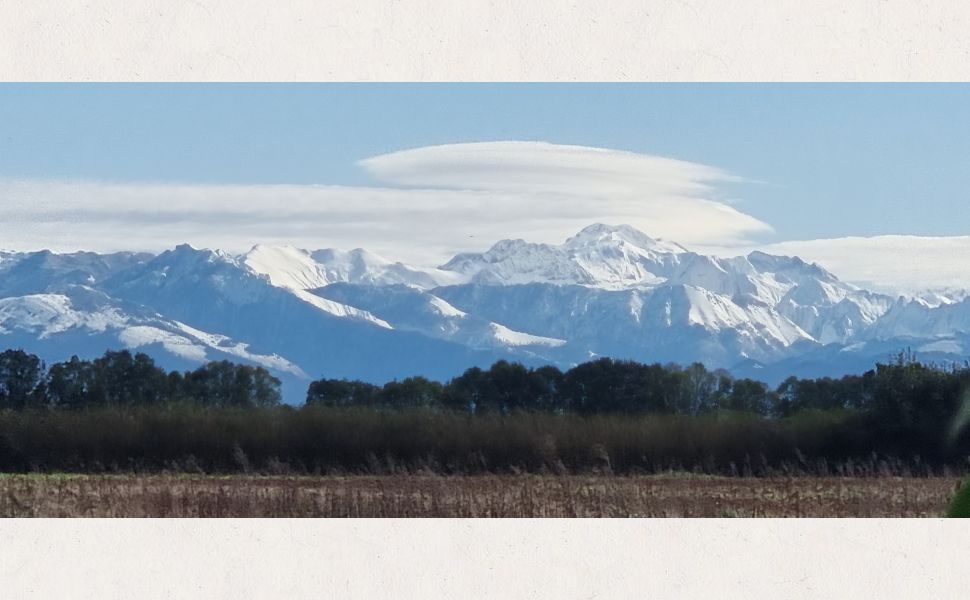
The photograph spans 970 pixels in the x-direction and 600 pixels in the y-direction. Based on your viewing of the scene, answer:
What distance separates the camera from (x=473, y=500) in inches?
586

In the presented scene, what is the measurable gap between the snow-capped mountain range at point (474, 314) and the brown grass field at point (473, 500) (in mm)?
24389

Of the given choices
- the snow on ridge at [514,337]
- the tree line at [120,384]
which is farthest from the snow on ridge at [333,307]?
the tree line at [120,384]

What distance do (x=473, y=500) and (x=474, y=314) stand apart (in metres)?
87.1

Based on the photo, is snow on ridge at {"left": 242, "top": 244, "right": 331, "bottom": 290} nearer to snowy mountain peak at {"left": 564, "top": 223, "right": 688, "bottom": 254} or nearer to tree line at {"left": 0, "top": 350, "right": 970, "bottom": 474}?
snowy mountain peak at {"left": 564, "top": 223, "right": 688, "bottom": 254}

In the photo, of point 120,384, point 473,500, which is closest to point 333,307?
point 120,384

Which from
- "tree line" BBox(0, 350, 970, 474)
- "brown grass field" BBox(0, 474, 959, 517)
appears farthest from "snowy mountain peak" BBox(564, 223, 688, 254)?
"brown grass field" BBox(0, 474, 959, 517)

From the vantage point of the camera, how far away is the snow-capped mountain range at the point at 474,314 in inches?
2132

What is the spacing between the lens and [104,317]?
7131cm

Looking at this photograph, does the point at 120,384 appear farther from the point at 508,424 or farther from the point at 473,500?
the point at 473,500

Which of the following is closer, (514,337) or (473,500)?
(473,500)

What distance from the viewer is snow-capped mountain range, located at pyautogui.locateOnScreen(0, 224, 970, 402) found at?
54.2m
